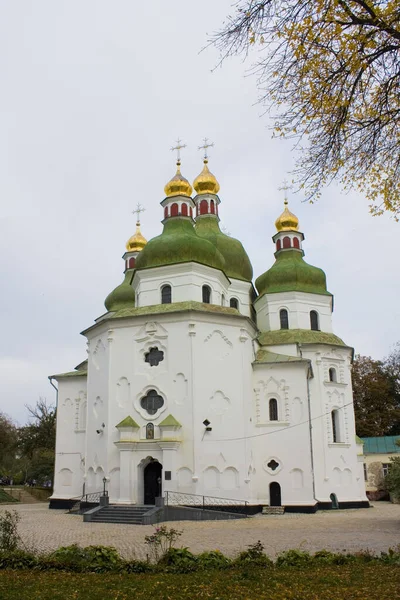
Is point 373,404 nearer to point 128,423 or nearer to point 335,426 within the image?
point 335,426

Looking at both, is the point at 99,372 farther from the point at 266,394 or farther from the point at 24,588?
the point at 24,588

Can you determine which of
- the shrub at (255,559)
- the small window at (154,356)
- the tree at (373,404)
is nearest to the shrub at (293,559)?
the shrub at (255,559)

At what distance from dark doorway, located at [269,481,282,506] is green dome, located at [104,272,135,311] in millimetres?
13028

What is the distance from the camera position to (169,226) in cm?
2717

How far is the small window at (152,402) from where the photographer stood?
22547mm

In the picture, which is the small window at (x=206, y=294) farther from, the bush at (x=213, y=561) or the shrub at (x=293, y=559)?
the bush at (x=213, y=561)

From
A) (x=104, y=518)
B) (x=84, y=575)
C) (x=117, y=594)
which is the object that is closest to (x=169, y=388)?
(x=104, y=518)

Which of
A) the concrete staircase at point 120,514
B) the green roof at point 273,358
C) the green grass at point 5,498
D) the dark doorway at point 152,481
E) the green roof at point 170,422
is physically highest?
the green roof at point 273,358

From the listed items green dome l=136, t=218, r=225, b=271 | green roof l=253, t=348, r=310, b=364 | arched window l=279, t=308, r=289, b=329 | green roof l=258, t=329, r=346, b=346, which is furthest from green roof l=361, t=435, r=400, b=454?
green dome l=136, t=218, r=225, b=271

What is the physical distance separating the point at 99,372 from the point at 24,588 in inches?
681

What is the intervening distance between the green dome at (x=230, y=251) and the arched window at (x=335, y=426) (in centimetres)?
907

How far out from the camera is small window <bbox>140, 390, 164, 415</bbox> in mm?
22547

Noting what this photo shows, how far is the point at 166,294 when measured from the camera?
2484 centimetres

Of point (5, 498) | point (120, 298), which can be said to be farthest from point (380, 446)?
point (5, 498)
